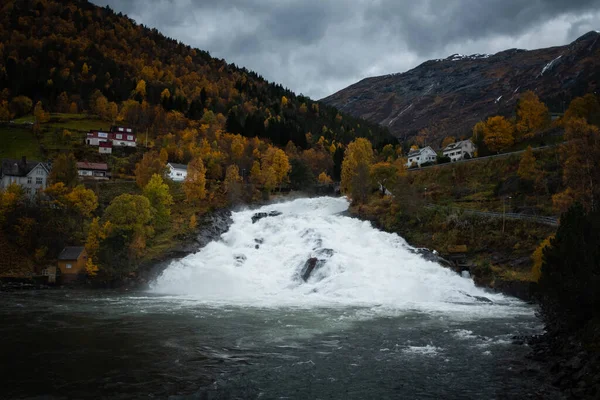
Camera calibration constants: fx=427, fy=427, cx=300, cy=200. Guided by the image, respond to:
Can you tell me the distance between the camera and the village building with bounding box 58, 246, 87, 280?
5038cm

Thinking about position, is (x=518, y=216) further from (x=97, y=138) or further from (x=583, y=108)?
(x=97, y=138)

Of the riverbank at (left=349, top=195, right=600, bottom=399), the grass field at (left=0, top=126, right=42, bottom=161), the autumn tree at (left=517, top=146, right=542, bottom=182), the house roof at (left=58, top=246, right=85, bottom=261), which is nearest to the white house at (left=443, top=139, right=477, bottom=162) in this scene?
the autumn tree at (left=517, top=146, right=542, bottom=182)

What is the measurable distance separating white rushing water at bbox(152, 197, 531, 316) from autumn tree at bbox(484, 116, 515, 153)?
115 feet

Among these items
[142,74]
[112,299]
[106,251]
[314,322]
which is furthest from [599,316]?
[142,74]

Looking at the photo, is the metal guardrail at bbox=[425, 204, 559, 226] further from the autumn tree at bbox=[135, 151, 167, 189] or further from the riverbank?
the autumn tree at bbox=[135, 151, 167, 189]

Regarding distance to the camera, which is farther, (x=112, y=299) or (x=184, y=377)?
(x=112, y=299)

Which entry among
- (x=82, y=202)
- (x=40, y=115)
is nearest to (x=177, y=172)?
(x=82, y=202)

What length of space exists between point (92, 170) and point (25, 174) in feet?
39.0

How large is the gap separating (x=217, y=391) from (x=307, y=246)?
1566 inches

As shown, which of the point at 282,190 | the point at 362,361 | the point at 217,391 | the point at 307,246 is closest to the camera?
the point at 217,391

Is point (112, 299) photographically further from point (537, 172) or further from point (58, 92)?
point (58, 92)

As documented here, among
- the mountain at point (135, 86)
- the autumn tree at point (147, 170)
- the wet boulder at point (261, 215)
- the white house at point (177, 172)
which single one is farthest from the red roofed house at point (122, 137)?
the wet boulder at point (261, 215)

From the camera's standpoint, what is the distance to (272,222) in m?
65.9

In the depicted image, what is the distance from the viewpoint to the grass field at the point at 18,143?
90188 mm
